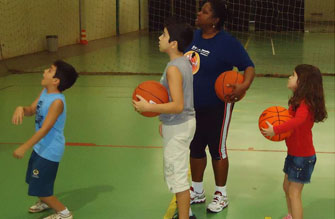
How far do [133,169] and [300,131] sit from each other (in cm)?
217

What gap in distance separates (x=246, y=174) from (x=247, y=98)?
3.95 m

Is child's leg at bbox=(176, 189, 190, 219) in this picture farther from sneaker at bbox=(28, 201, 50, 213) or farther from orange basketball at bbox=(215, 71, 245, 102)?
sneaker at bbox=(28, 201, 50, 213)

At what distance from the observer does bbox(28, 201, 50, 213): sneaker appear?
3975mm

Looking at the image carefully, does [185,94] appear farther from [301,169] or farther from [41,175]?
[41,175]

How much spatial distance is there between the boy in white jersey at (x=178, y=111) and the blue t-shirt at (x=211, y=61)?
1.58 ft

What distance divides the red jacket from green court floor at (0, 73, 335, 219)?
86 centimetres

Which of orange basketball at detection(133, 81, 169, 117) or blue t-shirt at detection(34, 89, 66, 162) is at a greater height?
orange basketball at detection(133, 81, 169, 117)

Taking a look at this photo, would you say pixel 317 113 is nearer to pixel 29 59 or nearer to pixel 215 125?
pixel 215 125

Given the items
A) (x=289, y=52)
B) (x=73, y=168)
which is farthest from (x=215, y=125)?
(x=289, y=52)

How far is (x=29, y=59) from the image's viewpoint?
547 inches

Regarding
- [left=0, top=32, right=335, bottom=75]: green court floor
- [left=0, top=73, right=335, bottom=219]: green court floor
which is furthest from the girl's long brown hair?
[left=0, top=32, right=335, bottom=75]: green court floor

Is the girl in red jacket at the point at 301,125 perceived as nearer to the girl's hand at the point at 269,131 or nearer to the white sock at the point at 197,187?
the girl's hand at the point at 269,131

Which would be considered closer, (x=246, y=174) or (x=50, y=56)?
(x=246, y=174)

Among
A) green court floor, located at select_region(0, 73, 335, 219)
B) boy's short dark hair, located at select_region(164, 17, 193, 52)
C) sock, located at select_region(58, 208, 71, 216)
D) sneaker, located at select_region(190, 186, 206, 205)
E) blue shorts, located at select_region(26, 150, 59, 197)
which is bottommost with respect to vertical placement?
green court floor, located at select_region(0, 73, 335, 219)
